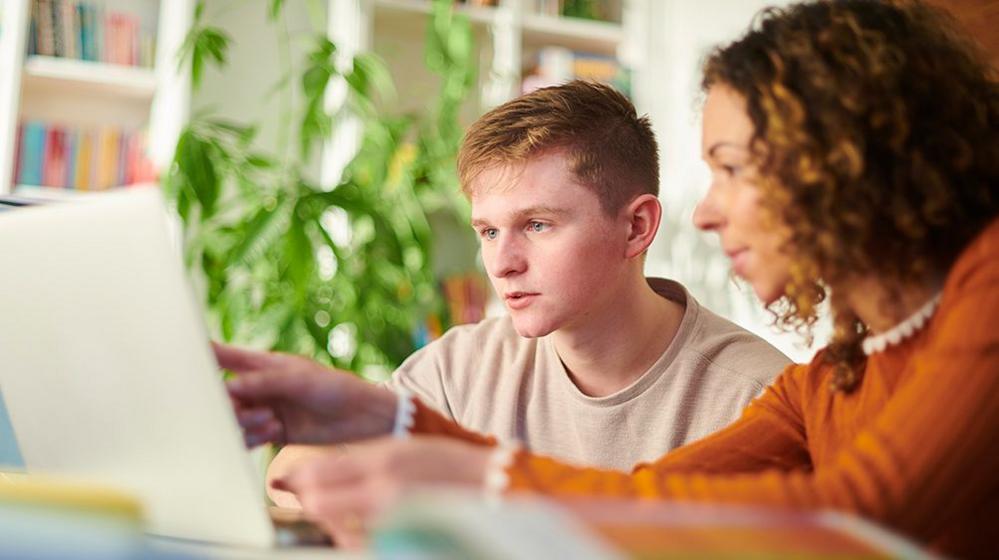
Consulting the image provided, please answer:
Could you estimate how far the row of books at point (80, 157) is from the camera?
331 cm

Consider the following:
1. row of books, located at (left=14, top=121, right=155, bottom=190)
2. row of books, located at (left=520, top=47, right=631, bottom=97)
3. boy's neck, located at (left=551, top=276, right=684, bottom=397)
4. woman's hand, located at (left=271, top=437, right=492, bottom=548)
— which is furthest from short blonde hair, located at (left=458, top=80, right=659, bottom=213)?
row of books, located at (left=14, top=121, right=155, bottom=190)

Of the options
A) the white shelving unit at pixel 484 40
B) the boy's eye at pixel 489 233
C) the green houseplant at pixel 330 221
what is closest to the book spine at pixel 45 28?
the green houseplant at pixel 330 221

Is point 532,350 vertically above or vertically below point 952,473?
below

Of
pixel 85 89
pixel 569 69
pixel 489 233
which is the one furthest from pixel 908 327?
pixel 85 89

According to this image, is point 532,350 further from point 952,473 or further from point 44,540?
point 44,540

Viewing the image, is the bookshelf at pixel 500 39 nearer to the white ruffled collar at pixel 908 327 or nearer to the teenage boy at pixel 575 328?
the teenage boy at pixel 575 328

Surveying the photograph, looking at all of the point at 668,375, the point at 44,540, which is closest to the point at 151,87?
the point at 668,375

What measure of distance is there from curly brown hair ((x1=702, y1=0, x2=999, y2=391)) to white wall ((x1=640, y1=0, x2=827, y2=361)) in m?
2.38

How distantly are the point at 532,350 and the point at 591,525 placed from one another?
1298mm

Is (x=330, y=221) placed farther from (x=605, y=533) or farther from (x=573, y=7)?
(x=605, y=533)

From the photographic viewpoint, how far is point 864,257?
0.85 meters

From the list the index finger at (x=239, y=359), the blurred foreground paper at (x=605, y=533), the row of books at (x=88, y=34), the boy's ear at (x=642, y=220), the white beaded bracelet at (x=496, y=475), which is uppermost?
the row of books at (x=88, y=34)

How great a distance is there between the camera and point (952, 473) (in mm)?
713

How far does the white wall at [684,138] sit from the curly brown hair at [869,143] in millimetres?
2383
